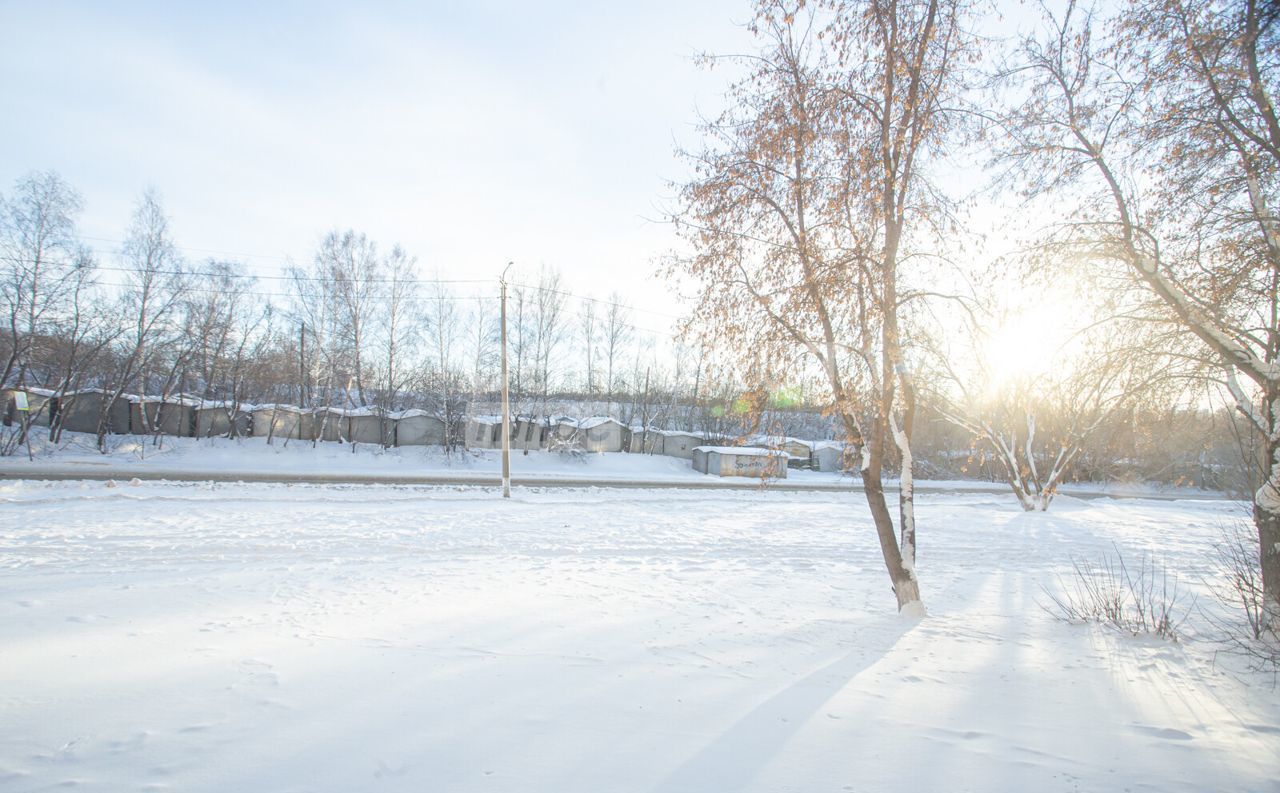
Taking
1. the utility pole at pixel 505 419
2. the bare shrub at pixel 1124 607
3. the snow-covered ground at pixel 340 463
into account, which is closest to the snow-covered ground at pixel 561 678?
the bare shrub at pixel 1124 607

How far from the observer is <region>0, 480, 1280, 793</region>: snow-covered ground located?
11.1ft

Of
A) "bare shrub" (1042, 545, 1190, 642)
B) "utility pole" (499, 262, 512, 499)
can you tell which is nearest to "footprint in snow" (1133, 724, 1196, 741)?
"bare shrub" (1042, 545, 1190, 642)

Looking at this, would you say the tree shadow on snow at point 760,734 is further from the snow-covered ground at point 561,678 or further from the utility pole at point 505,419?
the utility pole at point 505,419

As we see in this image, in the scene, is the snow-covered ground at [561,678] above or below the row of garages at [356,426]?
below

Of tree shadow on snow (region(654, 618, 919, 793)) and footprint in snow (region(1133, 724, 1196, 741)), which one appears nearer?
tree shadow on snow (region(654, 618, 919, 793))

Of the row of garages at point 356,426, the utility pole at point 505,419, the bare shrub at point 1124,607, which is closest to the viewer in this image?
the bare shrub at point 1124,607

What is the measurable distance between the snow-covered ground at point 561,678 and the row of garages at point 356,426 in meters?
19.7

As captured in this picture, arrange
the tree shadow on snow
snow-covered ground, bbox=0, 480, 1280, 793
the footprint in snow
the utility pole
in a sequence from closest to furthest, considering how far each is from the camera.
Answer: the tree shadow on snow, snow-covered ground, bbox=0, 480, 1280, 793, the footprint in snow, the utility pole

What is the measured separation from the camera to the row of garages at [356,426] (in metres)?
28.6

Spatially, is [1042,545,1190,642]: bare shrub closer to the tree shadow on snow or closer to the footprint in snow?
the footprint in snow

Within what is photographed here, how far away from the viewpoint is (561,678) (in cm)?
467

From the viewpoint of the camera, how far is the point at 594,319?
1820 inches

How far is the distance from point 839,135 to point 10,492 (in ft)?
62.6

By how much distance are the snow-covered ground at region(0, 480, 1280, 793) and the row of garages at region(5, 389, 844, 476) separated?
1970cm
